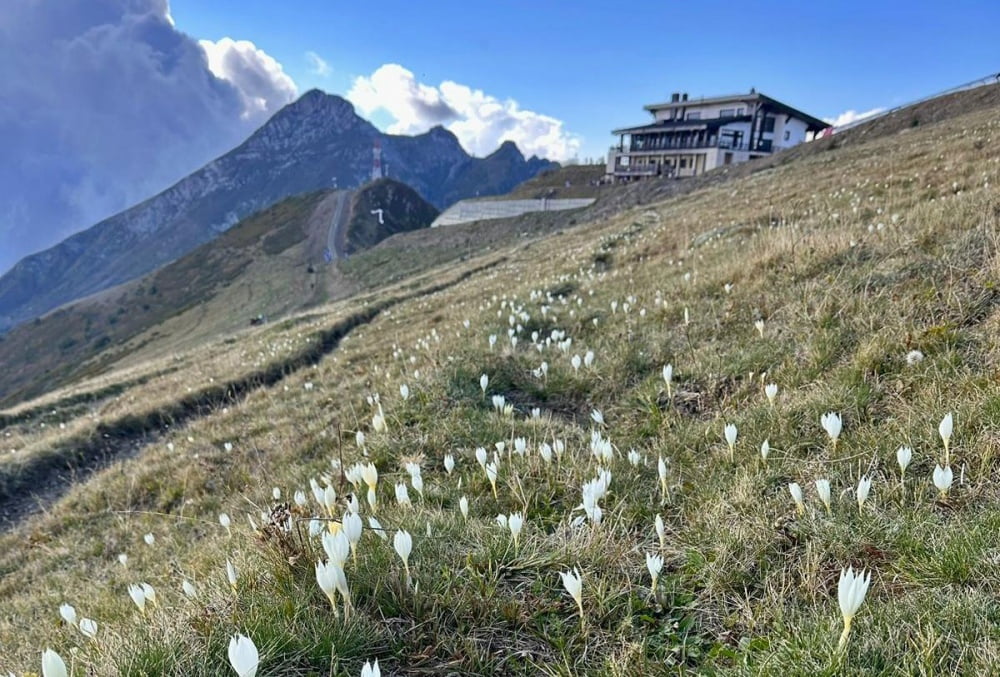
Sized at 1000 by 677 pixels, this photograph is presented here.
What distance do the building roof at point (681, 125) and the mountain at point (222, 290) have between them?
52721 mm

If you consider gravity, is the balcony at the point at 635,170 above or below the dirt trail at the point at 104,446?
above

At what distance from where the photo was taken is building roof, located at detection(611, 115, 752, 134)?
7744 centimetres

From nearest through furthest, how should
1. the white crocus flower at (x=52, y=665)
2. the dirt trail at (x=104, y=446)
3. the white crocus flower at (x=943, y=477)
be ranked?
the white crocus flower at (x=52, y=665), the white crocus flower at (x=943, y=477), the dirt trail at (x=104, y=446)

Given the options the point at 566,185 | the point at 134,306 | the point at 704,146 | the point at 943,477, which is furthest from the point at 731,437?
the point at 134,306

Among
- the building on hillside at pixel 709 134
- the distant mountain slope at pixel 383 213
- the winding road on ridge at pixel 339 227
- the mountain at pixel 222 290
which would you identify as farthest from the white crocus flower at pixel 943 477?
the distant mountain slope at pixel 383 213

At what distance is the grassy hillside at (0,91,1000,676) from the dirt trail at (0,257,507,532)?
95.2 inches

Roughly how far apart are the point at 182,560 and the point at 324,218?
452ft

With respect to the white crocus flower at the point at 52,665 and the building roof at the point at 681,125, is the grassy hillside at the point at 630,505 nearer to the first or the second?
the white crocus flower at the point at 52,665

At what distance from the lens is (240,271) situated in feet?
351

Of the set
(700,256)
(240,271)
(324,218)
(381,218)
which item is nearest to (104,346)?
(240,271)

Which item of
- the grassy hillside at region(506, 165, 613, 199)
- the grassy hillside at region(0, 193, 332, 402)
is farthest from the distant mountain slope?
the grassy hillside at region(506, 165, 613, 199)

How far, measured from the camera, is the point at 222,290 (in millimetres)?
92688

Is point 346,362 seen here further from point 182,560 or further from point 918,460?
point 918,460

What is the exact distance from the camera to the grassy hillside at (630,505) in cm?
231
